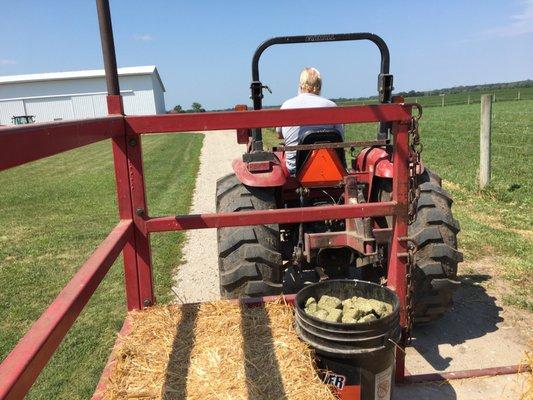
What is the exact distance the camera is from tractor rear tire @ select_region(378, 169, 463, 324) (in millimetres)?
3234

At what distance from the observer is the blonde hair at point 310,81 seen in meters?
3.89

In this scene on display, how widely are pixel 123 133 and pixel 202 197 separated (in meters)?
7.07

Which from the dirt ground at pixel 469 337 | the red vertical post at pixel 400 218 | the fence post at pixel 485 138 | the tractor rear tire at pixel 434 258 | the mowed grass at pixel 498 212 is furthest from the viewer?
the fence post at pixel 485 138

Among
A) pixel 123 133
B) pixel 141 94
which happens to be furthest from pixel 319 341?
pixel 141 94

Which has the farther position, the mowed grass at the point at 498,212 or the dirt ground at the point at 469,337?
the mowed grass at the point at 498,212

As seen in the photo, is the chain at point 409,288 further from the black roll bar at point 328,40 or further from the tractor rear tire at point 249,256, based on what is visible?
the black roll bar at point 328,40

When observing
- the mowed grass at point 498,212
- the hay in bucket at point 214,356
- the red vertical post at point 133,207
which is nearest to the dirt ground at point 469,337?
the mowed grass at point 498,212

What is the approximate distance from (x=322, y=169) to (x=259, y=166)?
0.48 m

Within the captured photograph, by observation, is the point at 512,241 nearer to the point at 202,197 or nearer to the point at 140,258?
the point at 140,258

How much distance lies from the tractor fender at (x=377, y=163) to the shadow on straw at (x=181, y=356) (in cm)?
161

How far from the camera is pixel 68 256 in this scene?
5828 mm

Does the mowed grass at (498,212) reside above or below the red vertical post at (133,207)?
below

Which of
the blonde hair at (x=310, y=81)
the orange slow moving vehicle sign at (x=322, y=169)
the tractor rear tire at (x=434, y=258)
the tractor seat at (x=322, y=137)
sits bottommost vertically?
the tractor rear tire at (x=434, y=258)

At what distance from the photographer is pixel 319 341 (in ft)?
6.83
